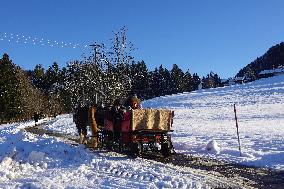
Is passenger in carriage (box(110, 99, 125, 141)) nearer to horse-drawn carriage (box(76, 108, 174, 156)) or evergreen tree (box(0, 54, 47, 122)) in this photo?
horse-drawn carriage (box(76, 108, 174, 156))

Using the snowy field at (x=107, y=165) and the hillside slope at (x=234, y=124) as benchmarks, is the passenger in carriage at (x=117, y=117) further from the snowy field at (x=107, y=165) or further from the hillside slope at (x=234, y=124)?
the hillside slope at (x=234, y=124)

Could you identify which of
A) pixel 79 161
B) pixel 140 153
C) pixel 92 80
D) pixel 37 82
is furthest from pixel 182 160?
pixel 37 82

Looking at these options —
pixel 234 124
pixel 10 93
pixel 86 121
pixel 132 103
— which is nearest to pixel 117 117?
pixel 132 103

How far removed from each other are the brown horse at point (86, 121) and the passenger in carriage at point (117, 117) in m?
1.99

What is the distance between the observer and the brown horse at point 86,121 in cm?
1958

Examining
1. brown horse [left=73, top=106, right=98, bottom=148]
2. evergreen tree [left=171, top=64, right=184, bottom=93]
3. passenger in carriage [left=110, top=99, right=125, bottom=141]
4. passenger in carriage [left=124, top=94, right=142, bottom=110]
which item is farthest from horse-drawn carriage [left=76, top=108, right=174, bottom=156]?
evergreen tree [left=171, top=64, right=184, bottom=93]

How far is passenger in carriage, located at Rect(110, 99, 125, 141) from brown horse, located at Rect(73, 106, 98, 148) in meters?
1.99

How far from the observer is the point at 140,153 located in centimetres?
1609

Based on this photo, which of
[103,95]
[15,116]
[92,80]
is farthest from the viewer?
[15,116]

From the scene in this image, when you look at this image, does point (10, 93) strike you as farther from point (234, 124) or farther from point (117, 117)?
point (117, 117)

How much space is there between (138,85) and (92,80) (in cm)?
6443

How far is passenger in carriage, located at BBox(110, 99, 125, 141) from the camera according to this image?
17078 mm

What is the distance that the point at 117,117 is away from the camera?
680 inches

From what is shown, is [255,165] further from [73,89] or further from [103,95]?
[73,89]
